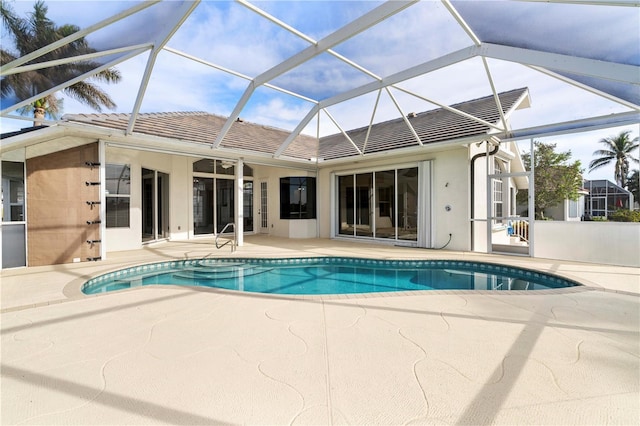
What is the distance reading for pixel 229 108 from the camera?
8.14 m

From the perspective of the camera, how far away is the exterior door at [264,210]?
45.2 feet

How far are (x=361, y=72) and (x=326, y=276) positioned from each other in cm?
462

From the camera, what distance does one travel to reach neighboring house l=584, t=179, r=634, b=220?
23.8 feet

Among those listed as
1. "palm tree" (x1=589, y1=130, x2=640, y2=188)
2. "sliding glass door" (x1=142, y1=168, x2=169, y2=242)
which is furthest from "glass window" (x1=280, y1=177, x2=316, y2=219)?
"palm tree" (x1=589, y1=130, x2=640, y2=188)

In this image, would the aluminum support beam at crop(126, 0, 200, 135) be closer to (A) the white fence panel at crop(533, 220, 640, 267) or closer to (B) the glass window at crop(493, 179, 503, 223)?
(A) the white fence panel at crop(533, 220, 640, 267)

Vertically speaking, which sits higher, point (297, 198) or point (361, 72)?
point (361, 72)

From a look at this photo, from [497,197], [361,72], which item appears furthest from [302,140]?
[497,197]

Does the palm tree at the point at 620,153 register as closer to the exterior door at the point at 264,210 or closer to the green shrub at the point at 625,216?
the green shrub at the point at 625,216

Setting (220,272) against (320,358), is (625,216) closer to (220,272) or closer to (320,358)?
(320,358)

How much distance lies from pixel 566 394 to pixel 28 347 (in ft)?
15.3

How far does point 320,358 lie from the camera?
260 centimetres

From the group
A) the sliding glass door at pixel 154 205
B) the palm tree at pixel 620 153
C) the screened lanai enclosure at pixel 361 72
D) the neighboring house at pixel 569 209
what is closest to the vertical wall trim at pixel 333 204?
the screened lanai enclosure at pixel 361 72

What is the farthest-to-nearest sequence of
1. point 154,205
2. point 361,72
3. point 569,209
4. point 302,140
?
point 569,209, point 302,140, point 154,205, point 361,72

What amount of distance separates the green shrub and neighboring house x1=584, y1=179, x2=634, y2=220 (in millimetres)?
107
